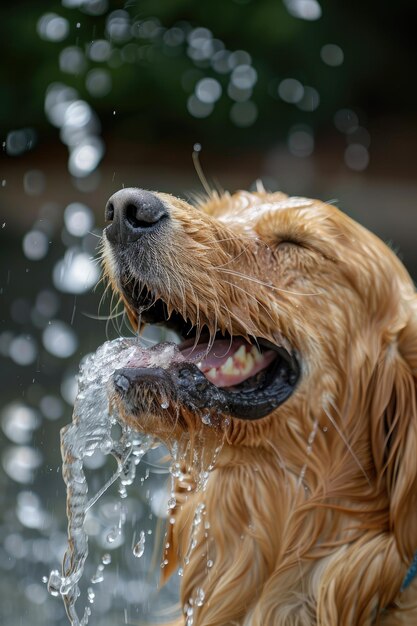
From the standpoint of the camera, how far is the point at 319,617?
8.20 feet

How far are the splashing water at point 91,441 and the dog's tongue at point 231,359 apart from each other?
0.18 m

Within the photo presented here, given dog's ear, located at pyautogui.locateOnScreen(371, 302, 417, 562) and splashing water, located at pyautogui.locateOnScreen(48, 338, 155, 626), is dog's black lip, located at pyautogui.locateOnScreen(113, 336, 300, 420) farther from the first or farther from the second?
dog's ear, located at pyautogui.locateOnScreen(371, 302, 417, 562)

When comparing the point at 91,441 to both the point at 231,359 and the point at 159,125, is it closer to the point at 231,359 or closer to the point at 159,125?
the point at 231,359

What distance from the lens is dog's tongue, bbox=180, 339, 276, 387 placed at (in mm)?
2664

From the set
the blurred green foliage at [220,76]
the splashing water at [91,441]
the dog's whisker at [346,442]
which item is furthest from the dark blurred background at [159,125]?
the dog's whisker at [346,442]

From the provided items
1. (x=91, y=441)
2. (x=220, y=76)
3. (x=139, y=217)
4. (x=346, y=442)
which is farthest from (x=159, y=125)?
(x=346, y=442)

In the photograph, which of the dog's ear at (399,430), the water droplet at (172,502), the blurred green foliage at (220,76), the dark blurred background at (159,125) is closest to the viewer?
the dog's ear at (399,430)

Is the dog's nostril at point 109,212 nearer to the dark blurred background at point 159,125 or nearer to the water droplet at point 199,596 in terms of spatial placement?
the water droplet at point 199,596

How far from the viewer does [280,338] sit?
8.67 ft

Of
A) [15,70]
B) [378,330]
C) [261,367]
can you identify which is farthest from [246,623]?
[15,70]

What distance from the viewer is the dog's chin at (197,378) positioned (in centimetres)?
251

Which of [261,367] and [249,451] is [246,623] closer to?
[249,451]

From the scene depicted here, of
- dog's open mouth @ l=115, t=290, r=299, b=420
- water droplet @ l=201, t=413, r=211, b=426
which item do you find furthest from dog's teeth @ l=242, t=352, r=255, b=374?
water droplet @ l=201, t=413, r=211, b=426

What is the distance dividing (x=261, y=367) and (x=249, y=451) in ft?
0.77
